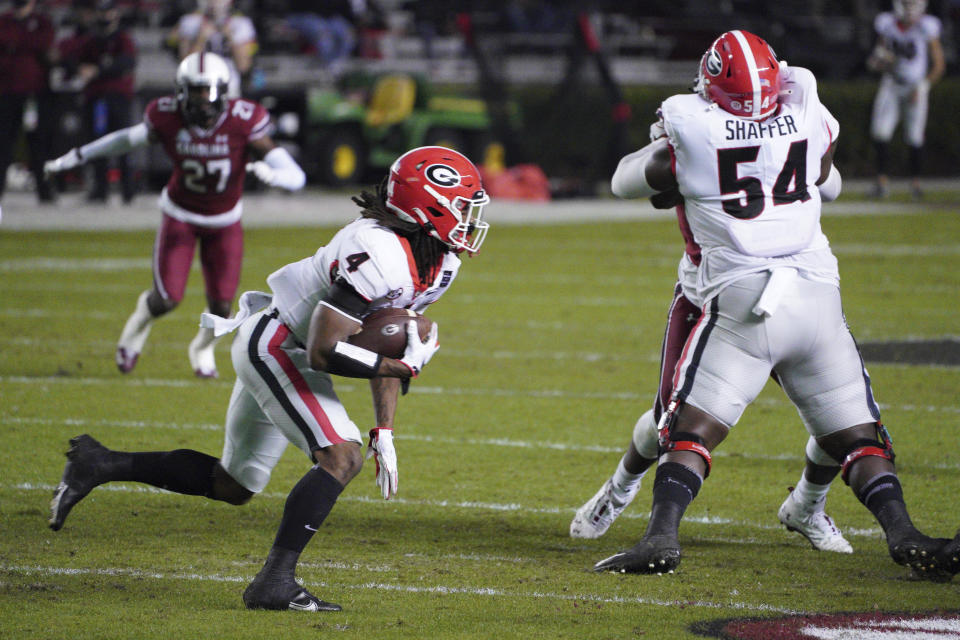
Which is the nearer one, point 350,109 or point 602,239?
point 602,239

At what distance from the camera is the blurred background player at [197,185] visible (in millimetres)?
7988

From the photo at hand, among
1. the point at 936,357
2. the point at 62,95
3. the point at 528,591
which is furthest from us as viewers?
the point at 62,95

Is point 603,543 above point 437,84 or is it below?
above

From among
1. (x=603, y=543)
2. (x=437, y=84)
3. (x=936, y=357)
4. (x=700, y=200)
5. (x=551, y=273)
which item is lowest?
(x=437, y=84)

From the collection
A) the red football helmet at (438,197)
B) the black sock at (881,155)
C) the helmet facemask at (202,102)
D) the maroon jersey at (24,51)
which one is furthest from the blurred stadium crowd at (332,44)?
the red football helmet at (438,197)

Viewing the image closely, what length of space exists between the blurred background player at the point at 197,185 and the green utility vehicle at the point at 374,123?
35.2ft

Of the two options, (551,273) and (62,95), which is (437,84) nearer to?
(62,95)

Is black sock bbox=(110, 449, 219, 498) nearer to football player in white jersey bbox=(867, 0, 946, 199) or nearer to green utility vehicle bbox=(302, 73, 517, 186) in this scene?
football player in white jersey bbox=(867, 0, 946, 199)

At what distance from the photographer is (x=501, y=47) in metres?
21.8

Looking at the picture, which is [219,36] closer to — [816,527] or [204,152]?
[204,152]

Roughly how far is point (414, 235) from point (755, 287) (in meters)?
1.03

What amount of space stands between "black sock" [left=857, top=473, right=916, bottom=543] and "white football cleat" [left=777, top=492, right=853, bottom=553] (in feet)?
1.61

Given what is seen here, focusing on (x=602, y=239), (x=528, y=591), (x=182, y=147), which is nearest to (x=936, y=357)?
(x=182, y=147)

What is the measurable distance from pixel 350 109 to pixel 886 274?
8.72m
